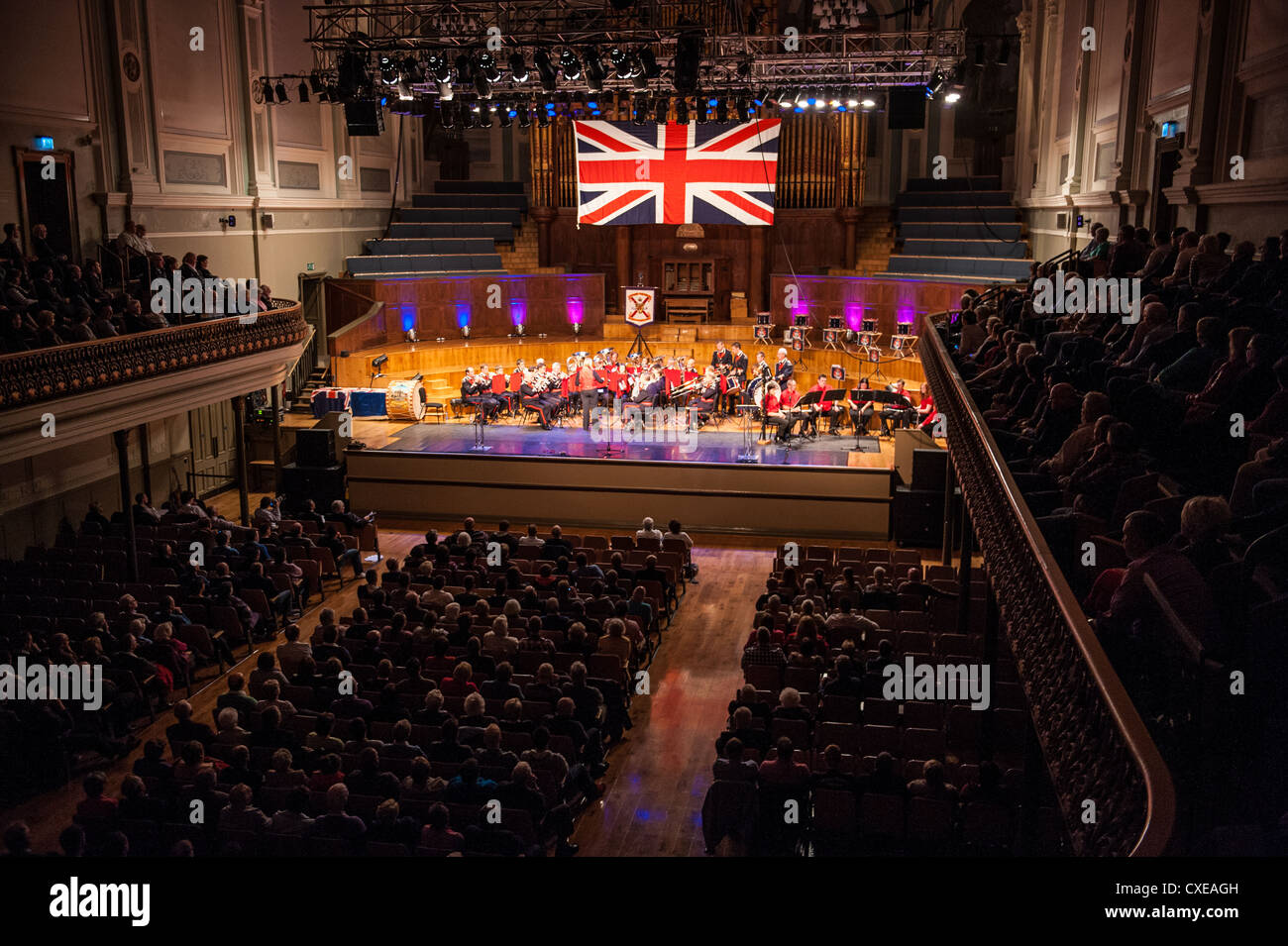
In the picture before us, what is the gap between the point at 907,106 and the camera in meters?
16.9

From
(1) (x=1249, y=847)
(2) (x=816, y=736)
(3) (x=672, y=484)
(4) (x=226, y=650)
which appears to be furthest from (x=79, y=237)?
(1) (x=1249, y=847)

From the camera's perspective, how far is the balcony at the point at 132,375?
34.7ft

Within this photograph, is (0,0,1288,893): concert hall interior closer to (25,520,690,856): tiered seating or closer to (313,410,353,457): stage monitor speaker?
(25,520,690,856): tiered seating

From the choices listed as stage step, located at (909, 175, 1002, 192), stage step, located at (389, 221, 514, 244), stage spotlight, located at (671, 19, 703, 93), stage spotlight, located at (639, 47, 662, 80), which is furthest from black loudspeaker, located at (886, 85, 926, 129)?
stage step, located at (389, 221, 514, 244)

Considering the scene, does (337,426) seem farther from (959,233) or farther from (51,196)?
(959,233)

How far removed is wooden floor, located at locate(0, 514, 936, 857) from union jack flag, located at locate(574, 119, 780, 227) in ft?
33.4

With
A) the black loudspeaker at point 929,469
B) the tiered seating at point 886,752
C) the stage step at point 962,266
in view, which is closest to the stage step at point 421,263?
the stage step at point 962,266

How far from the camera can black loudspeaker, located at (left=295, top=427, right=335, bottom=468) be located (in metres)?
16.8

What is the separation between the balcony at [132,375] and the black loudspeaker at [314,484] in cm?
175

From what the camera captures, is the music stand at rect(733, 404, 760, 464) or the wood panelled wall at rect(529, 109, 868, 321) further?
the wood panelled wall at rect(529, 109, 868, 321)

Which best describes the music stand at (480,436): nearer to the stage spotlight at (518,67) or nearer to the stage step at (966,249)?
the stage spotlight at (518,67)
